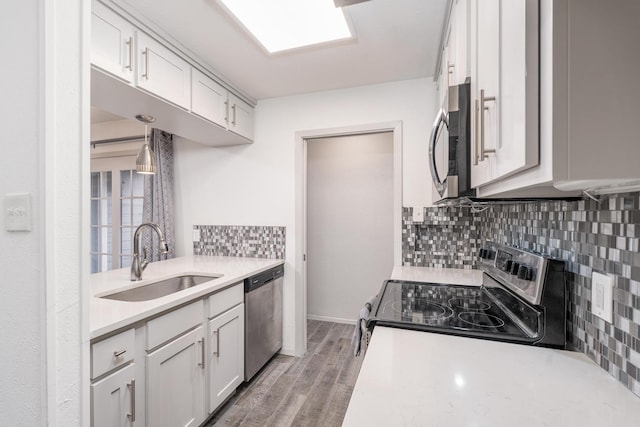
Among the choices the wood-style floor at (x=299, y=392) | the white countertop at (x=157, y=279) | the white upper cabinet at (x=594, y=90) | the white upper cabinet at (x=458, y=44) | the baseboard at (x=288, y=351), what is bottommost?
the wood-style floor at (x=299, y=392)

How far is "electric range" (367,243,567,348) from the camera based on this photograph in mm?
880

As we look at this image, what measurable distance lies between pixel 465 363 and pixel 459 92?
83cm

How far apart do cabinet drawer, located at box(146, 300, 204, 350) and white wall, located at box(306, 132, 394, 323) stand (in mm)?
1940

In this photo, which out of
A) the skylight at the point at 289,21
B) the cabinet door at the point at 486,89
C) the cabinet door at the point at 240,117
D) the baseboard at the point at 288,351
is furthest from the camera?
the baseboard at the point at 288,351

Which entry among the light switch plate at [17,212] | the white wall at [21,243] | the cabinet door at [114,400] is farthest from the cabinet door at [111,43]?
the cabinet door at [114,400]

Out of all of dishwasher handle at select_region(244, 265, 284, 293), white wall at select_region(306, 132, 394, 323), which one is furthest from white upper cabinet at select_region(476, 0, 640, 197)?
white wall at select_region(306, 132, 394, 323)

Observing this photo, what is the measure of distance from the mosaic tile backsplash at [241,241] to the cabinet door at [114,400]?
152 cm

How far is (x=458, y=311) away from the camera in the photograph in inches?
48.2

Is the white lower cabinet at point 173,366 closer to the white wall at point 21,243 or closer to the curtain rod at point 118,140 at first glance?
the white wall at point 21,243

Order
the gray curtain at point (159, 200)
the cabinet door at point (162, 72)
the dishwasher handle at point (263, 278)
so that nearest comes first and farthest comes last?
1. the cabinet door at point (162, 72)
2. the dishwasher handle at point (263, 278)
3. the gray curtain at point (159, 200)

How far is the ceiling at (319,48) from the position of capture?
4.97 ft

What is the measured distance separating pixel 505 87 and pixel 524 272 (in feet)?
2.16

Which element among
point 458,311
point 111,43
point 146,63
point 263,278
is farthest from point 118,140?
point 458,311

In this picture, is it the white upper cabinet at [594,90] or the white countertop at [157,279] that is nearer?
the white upper cabinet at [594,90]
